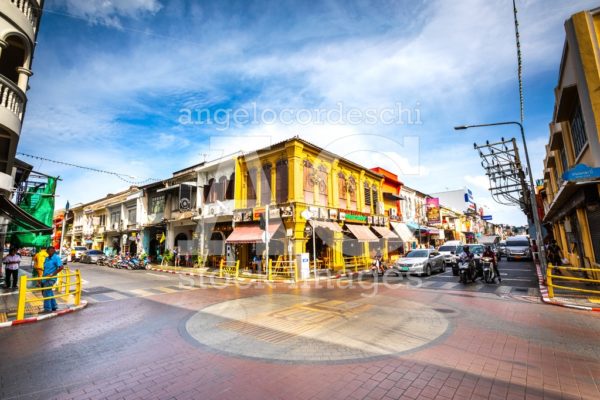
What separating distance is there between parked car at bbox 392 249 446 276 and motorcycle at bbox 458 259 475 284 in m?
2.80

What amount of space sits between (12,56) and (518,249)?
1499 inches

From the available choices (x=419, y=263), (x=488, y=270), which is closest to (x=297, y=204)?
(x=419, y=263)

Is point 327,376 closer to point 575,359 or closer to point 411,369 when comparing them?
point 411,369

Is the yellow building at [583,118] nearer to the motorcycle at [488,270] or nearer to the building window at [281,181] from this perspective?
the motorcycle at [488,270]

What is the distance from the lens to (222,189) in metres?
22.5

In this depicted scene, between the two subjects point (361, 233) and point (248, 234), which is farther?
point (361, 233)

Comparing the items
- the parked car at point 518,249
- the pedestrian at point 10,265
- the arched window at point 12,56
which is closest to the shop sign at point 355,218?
the parked car at point 518,249

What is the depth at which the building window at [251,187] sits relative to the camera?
2086 cm

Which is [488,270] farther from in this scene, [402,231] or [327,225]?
[402,231]

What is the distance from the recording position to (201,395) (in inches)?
151

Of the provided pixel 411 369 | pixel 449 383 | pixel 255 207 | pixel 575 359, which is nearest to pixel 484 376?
pixel 449 383

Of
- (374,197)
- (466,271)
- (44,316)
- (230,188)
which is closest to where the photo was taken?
(44,316)

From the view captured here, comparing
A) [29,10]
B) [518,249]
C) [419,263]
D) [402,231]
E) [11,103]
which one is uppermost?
[29,10]

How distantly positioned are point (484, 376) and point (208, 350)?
468 cm
